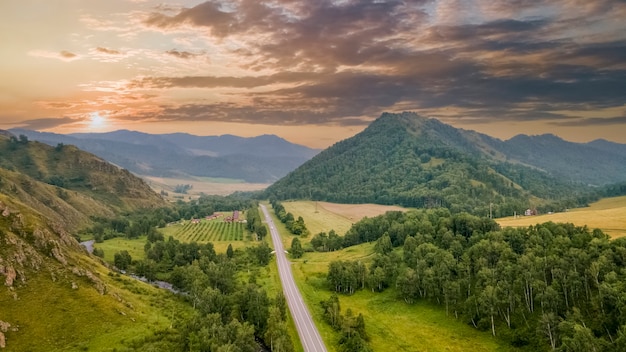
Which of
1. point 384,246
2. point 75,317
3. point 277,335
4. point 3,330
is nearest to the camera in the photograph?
point 3,330

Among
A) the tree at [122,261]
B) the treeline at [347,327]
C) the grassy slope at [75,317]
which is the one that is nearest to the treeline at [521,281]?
the treeline at [347,327]

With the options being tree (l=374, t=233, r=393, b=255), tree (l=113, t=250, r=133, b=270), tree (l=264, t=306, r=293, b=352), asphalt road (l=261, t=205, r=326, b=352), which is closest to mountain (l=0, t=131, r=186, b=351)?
tree (l=264, t=306, r=293, b=352)

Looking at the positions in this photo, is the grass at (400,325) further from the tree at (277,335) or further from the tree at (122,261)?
the tree at (122,261)

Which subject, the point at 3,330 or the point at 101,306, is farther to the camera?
the point at 101,306

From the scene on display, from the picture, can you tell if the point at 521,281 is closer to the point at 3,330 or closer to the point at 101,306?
the point at 101,306

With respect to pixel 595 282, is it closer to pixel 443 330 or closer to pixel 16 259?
pixel 443 330

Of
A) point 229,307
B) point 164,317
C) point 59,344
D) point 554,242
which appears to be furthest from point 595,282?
point 59,344

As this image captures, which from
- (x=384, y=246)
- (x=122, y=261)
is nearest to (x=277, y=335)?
(x=384, y=246)
